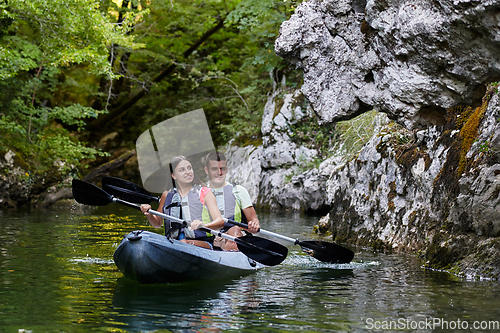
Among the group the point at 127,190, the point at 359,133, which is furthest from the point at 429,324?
the point at 359,133

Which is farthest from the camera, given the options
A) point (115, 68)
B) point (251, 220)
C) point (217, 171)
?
point (115, 68)

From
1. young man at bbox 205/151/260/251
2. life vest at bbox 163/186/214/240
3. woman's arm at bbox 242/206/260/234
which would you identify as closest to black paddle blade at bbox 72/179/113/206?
life vest at bbox 163/186/214/240

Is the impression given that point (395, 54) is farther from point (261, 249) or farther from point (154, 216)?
point (154, 216)

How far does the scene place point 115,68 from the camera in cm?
1906

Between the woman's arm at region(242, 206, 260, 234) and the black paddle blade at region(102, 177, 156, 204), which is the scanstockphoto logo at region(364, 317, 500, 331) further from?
the black paddle blade at region(102, 177, 156, 204)

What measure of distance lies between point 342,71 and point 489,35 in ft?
6.61

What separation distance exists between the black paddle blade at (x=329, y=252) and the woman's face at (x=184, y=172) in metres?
2.18

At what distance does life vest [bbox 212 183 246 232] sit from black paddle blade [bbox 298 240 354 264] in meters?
1.17

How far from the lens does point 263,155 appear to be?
1744 centimetres

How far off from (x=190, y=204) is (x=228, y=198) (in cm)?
66

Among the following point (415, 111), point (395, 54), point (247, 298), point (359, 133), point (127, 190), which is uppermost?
point (395, 54)

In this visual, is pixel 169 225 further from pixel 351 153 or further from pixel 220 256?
pixel 351 153

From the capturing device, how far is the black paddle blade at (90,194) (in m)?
6.96

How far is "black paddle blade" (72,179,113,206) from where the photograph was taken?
6957mm
